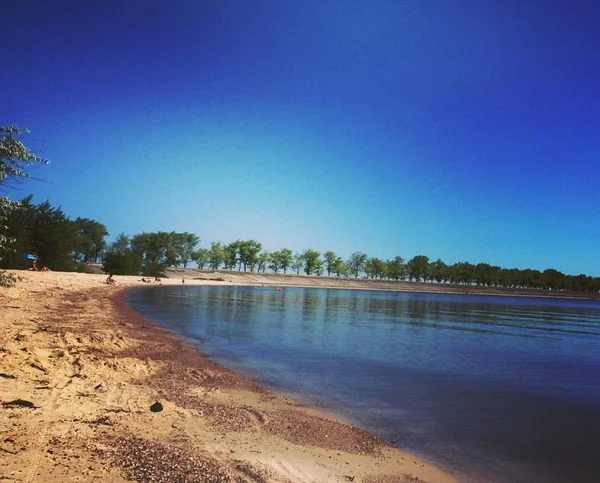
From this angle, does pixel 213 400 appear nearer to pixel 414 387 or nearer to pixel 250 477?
pixel 250 477

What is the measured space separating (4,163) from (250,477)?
43.8 ft

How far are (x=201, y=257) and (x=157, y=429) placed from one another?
5882 inches

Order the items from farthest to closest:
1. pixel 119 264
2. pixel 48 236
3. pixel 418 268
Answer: pixel 418 268 < pixel 119 264 < pixel 48 236

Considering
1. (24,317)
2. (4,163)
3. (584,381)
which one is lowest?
(584,381)

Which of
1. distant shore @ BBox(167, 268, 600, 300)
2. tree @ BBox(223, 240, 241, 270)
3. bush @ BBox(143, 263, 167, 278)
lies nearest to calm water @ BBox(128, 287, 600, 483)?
bush @ BBox(143, 263, 167, 278)

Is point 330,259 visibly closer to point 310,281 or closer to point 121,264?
point 310,281

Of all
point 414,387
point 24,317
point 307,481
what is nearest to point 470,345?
point 414,387

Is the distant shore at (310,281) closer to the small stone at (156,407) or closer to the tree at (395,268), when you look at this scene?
the tree at (395,268)

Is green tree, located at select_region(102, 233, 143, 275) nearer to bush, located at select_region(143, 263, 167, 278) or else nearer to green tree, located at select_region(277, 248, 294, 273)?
bush, located at select_region(143, 263, 167, 278)

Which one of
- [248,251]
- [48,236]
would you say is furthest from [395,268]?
[48,236]

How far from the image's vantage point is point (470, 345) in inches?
931

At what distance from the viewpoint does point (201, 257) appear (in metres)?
152

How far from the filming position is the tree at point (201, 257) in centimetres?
14985

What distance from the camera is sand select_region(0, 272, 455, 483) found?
5.18m
